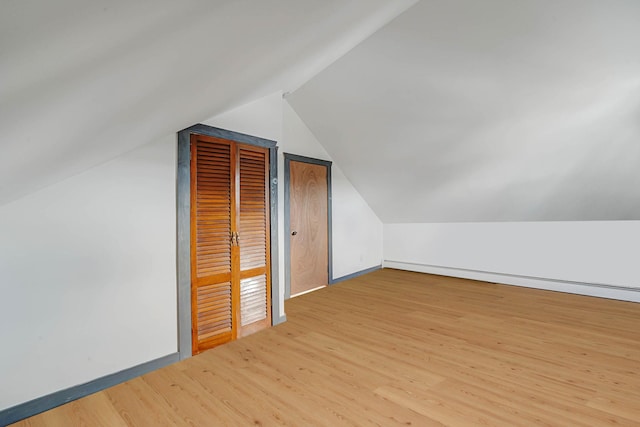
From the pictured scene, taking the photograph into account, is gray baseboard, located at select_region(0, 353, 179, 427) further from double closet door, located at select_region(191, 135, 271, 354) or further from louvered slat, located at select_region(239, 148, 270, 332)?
louvered slat, located at select_region(239, 148, 270, 332)

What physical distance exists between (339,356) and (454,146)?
2669 millimetres

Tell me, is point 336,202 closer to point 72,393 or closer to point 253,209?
point 253,209

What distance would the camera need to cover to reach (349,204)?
5273 mm

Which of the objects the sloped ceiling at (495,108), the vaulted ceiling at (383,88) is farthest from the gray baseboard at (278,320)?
the sloped ceiling at (495,108)

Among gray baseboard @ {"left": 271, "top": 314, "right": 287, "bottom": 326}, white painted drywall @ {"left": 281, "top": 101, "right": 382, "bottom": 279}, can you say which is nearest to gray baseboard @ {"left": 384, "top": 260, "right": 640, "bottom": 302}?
white painted drywall @ {"left": 281, "top": 101, "right": 382, "bottom": 279}

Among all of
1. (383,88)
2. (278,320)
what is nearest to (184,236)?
(278,320)

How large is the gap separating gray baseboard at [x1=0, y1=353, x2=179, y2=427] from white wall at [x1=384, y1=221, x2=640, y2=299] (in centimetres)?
435

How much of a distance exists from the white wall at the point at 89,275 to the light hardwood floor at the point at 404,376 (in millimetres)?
241

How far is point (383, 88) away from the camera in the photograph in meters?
3.30

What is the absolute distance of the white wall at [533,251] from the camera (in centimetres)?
379

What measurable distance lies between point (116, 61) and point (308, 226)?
153 inches

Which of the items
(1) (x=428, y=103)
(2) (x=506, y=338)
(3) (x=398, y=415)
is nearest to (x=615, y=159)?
(1) (x=428, y=103)

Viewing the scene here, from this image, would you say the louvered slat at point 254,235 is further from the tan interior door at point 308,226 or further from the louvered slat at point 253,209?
the tan interior door at point 308,226

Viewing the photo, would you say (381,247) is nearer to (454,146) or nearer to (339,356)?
(454,146)
